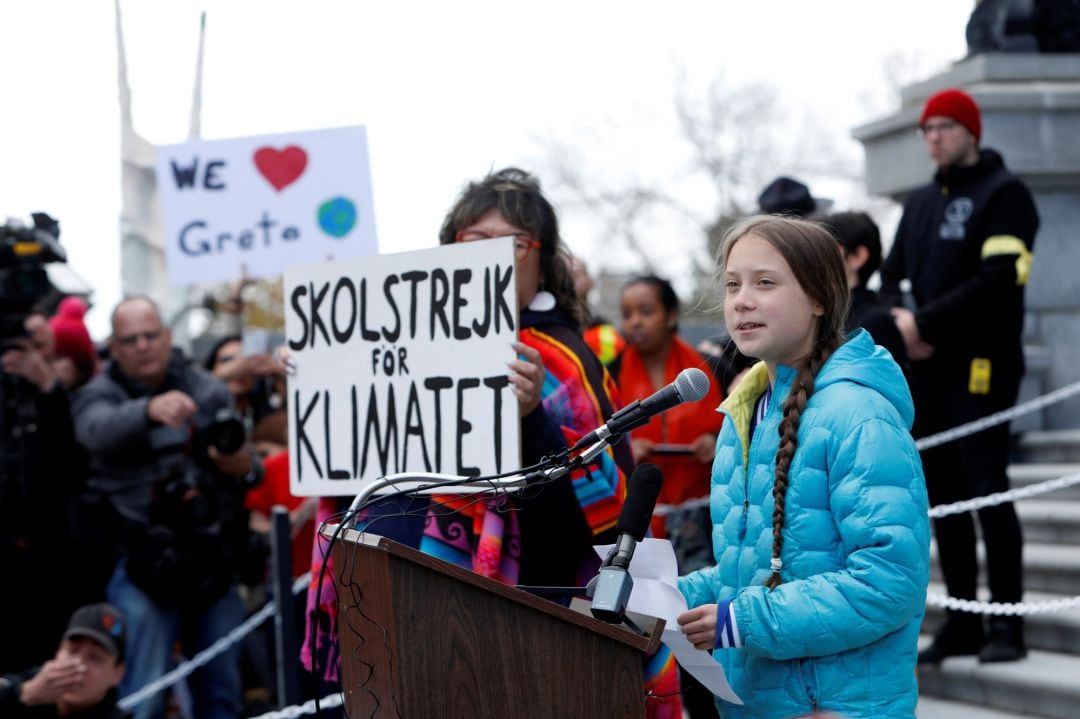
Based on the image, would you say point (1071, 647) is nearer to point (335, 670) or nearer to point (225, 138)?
point (335, 670)

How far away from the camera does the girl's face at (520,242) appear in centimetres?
412

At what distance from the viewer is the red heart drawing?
7.97 metres

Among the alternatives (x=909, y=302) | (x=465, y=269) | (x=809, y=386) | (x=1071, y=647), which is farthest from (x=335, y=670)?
(x=909, y=302)

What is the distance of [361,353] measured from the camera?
416 centimetres

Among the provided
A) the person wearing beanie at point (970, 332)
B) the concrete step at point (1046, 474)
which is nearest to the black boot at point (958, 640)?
the person wearing beanie at point (970, 332)

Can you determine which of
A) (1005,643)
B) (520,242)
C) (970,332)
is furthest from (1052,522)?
(520,242)

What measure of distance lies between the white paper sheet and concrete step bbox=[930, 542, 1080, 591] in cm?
411

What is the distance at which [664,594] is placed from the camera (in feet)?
9.41

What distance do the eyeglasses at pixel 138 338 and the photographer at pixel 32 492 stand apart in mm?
373

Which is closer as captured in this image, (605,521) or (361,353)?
(605,521)

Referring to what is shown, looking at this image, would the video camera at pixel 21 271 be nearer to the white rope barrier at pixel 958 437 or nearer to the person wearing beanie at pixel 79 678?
the person wearing beanie at pixel 79 678

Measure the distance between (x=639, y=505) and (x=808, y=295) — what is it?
0.73 meters

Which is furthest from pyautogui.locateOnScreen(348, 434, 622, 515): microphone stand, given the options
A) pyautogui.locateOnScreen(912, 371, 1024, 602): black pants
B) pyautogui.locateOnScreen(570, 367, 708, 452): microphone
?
pyautogui.locateOnScreen(912, 371, 1024, 602): black pants

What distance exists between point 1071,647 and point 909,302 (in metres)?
3.88
